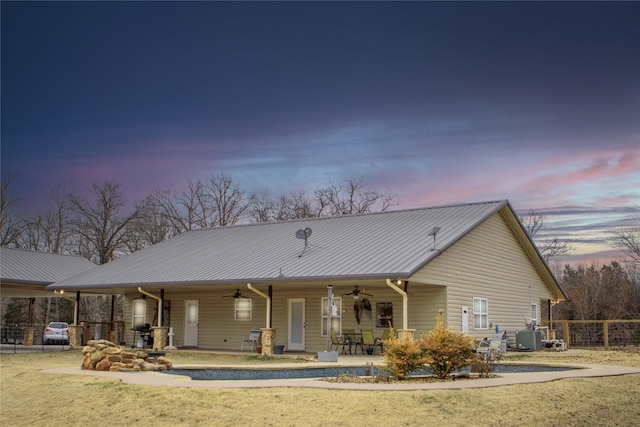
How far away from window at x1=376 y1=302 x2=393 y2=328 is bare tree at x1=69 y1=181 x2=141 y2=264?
26.5m

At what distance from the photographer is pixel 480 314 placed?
79.0 ft

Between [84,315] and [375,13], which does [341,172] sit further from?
[375,13]

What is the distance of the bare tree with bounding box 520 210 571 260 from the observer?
4619cm

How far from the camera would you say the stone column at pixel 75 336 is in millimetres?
28125

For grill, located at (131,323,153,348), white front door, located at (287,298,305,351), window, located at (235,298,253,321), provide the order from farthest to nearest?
grill, located at (131,323,153,348) → window, located at (235,298,253,321) → white front door, located at (287,298,305,351)

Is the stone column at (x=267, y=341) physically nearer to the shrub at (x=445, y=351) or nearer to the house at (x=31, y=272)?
the shrub at (x=445, y=351)

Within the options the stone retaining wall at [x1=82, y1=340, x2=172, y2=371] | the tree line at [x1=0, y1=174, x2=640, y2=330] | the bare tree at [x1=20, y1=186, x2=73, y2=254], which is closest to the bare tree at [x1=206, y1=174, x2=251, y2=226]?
the tree line at [x1=0, y1=174, x2=640, y2=330]

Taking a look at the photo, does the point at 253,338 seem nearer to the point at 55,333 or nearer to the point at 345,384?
the point at 345,384

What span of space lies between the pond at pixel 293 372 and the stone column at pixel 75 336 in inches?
530

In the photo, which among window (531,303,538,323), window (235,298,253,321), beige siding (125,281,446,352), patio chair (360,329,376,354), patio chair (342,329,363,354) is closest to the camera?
patio chair (360,329,376,354)

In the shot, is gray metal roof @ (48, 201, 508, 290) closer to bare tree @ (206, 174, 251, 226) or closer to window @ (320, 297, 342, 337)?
window @ (320, 297, 342, 337)

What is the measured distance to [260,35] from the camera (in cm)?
2342

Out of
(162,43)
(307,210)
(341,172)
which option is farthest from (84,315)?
(162,43)

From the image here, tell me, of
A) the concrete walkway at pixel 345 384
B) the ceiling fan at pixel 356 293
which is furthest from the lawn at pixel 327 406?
the ceiling fan at pixel 356 293
